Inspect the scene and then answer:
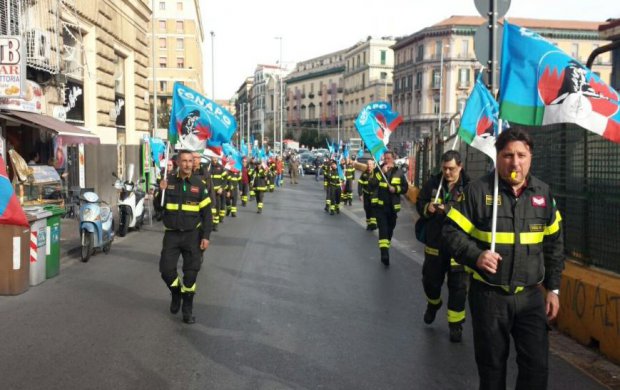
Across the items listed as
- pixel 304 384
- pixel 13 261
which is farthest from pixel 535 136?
pixel 13 261

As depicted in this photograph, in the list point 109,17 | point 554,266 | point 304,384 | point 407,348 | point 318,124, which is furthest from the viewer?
point 318,124

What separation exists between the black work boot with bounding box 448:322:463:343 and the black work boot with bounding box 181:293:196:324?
268 centimetres

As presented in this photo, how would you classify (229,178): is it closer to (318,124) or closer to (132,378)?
(132,378)

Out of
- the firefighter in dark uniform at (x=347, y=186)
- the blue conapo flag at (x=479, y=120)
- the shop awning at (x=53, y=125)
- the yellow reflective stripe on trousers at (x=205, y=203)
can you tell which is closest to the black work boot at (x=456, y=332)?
the blue conapo flag at (x=479, y=120)

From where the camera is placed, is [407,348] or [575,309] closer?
[407,348]

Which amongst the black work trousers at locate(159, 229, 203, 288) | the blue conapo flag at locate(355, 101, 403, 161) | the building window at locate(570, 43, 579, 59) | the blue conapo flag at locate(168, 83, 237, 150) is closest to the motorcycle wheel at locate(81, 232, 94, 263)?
the blue conapo flag at locate(168, 83, 237, 150)

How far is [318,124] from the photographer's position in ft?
449

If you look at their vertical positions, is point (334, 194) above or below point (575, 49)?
below

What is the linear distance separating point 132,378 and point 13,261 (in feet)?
12.6

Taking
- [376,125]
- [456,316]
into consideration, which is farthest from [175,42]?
[456,316]

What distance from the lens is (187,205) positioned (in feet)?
23.0

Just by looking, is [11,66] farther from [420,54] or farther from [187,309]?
[420,54]

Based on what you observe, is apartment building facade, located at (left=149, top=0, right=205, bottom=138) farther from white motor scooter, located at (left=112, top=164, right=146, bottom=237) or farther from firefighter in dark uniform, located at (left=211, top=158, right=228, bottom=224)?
white motor scooter, located at (left=112, top=164, right=146, bottom=237)

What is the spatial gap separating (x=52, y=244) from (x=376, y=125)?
→ 6.18 meters
